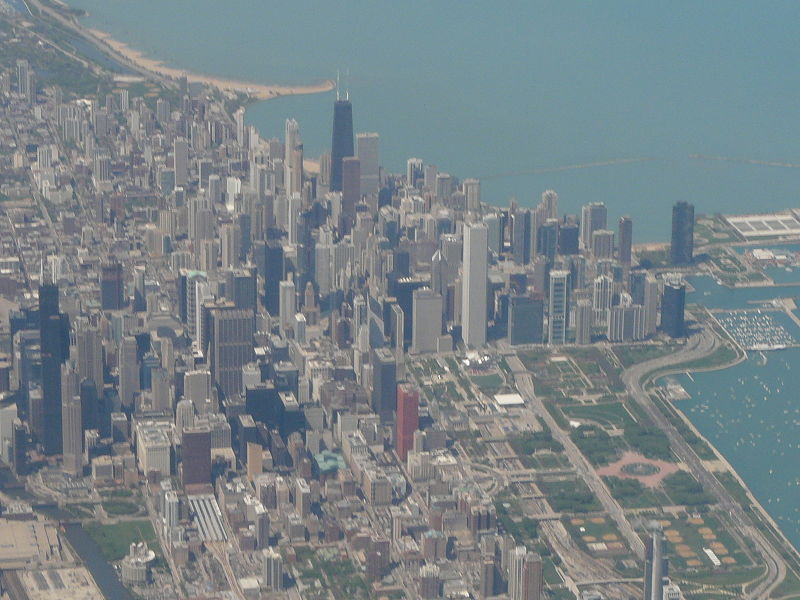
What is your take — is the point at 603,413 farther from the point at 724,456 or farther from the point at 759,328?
the point at 759,328

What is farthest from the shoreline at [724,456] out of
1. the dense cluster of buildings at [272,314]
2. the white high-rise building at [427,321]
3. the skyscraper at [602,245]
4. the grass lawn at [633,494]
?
the skyscraper at [602,245]

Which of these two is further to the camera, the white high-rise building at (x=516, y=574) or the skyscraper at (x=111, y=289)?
the skyscraper at (x=111, y=289)

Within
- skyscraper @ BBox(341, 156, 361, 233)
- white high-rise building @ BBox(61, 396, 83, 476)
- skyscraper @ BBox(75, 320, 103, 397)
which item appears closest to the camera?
white high-rise building @ BBox(61, 396, 83, 476)

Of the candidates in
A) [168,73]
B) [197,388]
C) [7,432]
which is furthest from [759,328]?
[168,73]

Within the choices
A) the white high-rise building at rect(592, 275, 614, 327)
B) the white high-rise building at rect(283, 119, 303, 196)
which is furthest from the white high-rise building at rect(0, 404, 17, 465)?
the white high-rise building at rect(283, 119, 303, 196)

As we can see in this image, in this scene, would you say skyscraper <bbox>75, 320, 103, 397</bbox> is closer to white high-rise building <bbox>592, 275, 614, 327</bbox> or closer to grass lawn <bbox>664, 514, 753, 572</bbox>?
white high-rise building <bbox>592, 275, 614, 327</bbox>

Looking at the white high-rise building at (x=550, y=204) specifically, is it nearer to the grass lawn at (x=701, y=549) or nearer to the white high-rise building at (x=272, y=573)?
the grass lawn at (x=701, y=549)

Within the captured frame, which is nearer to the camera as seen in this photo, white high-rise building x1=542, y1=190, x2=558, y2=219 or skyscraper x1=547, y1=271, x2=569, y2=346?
skyscraper x1=547, y1=271, x2=569, y2=346
